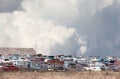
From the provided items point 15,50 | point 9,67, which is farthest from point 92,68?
point 15,50

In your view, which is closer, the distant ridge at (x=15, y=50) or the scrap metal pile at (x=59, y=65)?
the scrap metal pile at (x=59, y=65)

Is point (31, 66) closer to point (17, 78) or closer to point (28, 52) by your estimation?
point (17, 78)

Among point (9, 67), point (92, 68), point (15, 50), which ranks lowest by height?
point (92, 68)

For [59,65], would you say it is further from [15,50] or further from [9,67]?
[15,50]

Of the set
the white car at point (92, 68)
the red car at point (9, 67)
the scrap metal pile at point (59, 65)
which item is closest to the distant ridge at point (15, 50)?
the scrap metal pile at point (59, 65)

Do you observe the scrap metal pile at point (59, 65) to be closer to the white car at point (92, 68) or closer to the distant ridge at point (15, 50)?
the white car at point (92, 68)

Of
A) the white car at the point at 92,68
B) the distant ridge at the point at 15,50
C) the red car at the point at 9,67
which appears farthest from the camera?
the distant ridge at the point at 15,50

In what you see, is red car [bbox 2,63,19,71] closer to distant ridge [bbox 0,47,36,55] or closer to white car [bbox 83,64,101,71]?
white car [bbox 83,64,101,71]

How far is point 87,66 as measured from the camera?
185ft

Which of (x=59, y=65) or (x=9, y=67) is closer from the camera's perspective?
(x=9, y=67)

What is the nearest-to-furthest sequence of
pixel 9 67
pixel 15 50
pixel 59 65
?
pixel 9 67
pixel 59 65
pixel 15 50

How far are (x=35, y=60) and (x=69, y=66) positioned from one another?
5.92 meters

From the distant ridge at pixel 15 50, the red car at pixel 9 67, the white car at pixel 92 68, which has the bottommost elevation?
the white car at pixel 92 68

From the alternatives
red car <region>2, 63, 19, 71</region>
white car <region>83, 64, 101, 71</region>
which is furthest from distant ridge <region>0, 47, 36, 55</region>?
A: red car <region>2, 63, 19, 71</region>
